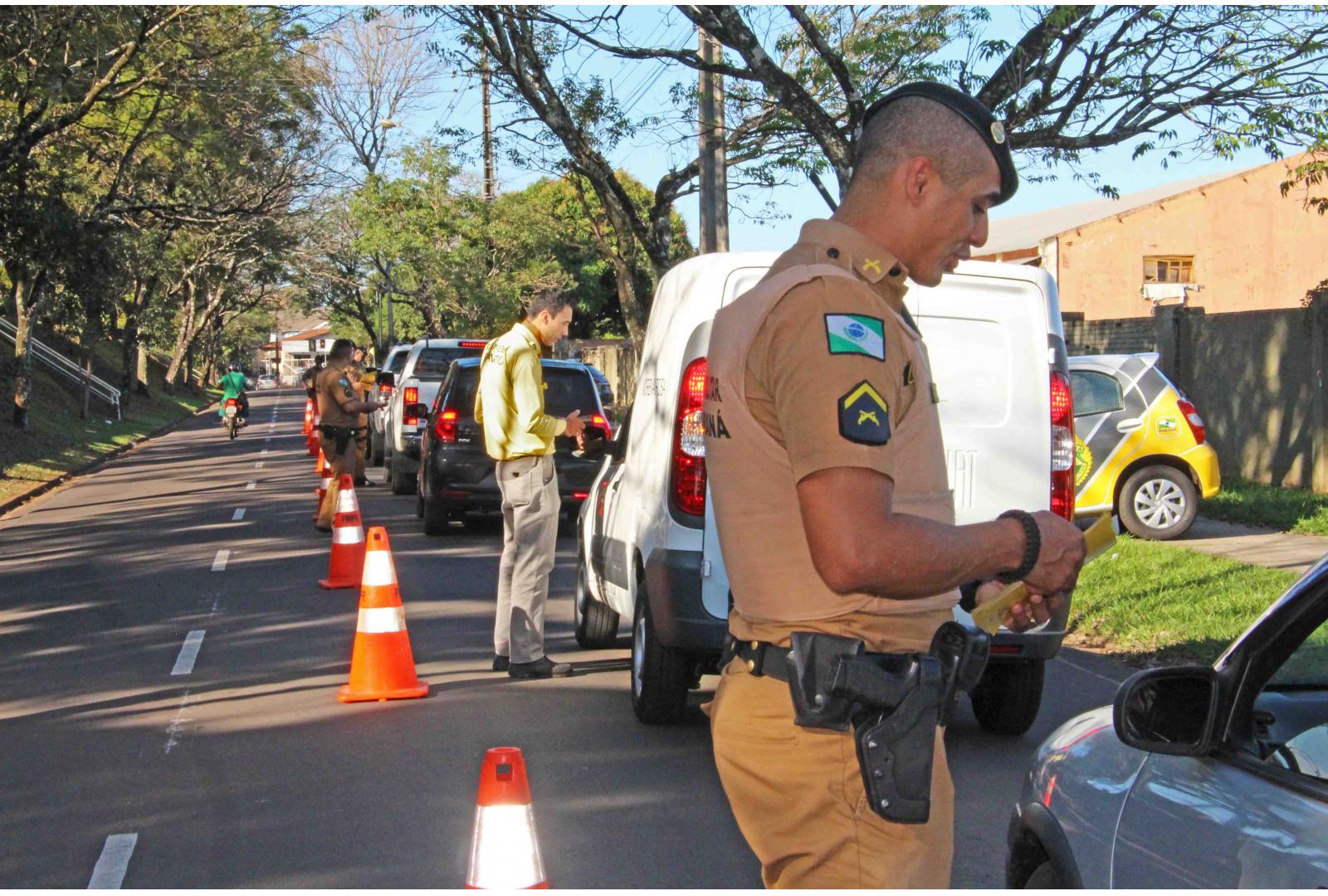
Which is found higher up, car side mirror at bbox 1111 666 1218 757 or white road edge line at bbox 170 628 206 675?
car side mirror at bbox 1111 666 1218 757

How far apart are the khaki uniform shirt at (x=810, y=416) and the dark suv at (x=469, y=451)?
12524 mm

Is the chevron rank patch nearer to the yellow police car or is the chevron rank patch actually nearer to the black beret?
the black beret

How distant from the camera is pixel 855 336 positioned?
91.0 inches

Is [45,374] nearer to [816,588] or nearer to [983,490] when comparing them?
[983,490]

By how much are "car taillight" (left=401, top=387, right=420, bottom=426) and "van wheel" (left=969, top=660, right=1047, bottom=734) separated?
12.8 meters

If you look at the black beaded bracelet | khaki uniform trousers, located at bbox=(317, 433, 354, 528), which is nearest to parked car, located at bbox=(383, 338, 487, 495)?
khaki uniform trousers, located at bbox=(317, 433, 354, 528)

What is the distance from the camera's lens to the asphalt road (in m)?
5.41

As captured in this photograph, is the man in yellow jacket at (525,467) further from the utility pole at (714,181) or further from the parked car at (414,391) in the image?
the parked car at (414,391)

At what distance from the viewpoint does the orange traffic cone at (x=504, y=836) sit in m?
3.32

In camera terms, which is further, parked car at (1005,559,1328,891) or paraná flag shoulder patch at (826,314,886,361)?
parked car at (1005,559,1328,891)

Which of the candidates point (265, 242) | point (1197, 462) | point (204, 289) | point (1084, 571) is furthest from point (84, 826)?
point (204, 289)

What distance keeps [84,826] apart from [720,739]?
4.20 meters

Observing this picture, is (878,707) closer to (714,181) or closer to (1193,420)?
(1193,420)

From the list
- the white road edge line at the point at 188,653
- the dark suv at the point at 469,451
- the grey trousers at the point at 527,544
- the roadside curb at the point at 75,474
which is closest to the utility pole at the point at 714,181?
the dark suv at the point at 469,451
